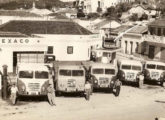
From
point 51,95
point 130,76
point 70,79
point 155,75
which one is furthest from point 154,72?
point 51,95

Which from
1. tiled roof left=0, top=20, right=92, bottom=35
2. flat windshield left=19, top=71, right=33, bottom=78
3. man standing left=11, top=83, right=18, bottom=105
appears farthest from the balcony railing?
man standing left=11, top=83, right=18, bottom=105

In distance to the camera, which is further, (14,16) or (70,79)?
(14,16)

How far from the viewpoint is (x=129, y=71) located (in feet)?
117

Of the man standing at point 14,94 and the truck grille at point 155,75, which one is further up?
the man standing at point 14,94

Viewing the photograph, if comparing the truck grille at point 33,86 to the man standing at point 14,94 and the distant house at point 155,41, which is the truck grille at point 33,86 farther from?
the distant house at point 155,41

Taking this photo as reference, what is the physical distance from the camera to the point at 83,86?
A: 1190 inches

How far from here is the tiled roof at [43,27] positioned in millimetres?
47156

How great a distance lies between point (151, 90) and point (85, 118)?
36.7 feet

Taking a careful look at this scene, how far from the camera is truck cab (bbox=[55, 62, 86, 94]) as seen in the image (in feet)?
98.3

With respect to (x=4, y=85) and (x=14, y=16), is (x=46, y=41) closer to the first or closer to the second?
(x=4, y=85)

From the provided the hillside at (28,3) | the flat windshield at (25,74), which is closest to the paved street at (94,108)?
the flat windshield at (25,74)

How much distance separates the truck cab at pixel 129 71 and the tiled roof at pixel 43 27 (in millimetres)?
12384

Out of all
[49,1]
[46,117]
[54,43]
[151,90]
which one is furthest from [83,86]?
[49,1]

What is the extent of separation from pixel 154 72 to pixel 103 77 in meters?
6.73
